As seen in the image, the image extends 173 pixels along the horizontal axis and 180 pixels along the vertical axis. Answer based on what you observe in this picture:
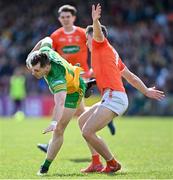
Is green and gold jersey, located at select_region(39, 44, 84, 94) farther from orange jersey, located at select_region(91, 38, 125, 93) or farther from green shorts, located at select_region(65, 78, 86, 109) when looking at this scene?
orange jersey, located at select_region(91, 38, 125, 93)

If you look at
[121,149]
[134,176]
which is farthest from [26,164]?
[121,149]

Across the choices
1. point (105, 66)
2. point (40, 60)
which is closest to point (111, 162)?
point (105, 66)

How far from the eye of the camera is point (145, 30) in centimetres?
3206

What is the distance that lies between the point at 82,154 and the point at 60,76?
4034 mm

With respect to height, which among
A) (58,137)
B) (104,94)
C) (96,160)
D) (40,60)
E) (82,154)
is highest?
(40,60)

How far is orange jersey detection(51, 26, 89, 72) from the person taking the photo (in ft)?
46.5

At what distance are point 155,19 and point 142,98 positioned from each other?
5.01m

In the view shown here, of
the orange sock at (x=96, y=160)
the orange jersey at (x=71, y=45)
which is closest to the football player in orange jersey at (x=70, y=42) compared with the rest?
the orange jersey at (x=71, y=45)

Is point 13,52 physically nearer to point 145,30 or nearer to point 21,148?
point 145,30

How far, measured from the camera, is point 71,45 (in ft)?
46.9

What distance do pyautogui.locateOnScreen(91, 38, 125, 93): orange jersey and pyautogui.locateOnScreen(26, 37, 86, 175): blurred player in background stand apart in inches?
16.1

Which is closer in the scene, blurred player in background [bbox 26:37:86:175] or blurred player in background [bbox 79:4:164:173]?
blurred player in background [bbox 26:37:86:175]

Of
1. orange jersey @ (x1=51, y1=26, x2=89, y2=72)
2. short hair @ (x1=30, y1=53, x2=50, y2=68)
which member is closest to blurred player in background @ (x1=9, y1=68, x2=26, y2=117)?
orange jersey @ (x1=51, y1=26, x2=89, y2=72)

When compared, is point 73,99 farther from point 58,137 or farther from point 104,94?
point 58,137
